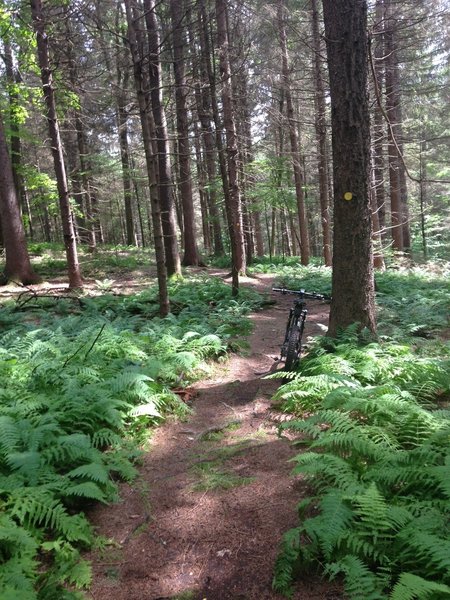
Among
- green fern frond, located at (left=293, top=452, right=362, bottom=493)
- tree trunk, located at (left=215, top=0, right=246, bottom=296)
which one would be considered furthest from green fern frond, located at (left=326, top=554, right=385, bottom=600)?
tree trunk, located at (left=215, top=0, right=246, bottom=296)

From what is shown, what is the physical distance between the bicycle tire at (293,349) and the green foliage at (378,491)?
1.26 m

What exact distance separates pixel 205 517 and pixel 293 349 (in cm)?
310

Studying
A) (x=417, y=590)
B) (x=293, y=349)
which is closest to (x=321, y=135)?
(x=293, y=349)

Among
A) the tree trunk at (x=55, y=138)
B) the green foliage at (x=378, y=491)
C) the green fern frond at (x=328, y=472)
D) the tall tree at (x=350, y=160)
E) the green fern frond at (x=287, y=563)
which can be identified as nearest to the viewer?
the green foliage at (x=378, y=491)

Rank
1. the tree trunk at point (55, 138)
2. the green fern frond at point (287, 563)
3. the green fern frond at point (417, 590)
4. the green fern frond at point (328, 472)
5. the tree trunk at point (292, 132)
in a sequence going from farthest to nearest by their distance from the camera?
the tree trunk at point (292, 132) → the tree trunk at point (55, 138) → the green fern frond at point (328, 472) → the green fern frond at point (287, 563) → the green fern frond at point (417, 590)

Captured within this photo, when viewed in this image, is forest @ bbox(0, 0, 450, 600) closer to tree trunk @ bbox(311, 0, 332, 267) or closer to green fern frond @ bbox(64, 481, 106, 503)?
green fern frond @ bbox(64, 481, 106, 503)

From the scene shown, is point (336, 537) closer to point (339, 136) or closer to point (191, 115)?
point (339, 136)

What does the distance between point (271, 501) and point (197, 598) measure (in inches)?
40.1

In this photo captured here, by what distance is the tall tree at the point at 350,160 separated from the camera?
5.81m

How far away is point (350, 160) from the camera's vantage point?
6.00 meters

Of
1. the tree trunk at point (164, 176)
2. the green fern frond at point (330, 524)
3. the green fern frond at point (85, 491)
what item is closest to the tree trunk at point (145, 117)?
the tree trunk at point (164, 176)

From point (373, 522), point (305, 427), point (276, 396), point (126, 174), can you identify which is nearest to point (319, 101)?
point (126, 174)

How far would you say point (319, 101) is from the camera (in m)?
15.9

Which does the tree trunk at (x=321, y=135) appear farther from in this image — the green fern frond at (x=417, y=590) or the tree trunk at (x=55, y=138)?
the green fern frond at (x=417, y=590)
